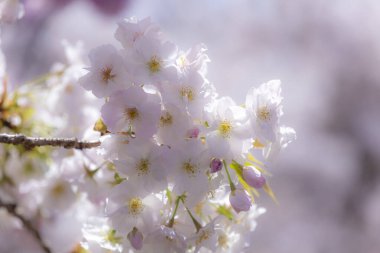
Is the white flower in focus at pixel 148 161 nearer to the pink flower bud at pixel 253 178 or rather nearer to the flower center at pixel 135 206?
the flower center at pixel 135 206

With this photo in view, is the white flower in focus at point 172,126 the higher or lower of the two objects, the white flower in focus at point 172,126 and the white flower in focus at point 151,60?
the lower

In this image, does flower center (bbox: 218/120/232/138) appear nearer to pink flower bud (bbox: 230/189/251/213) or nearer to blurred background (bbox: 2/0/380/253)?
pink flower bud (bbox: 230/189/251/213)

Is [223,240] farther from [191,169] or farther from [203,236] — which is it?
[191,169]

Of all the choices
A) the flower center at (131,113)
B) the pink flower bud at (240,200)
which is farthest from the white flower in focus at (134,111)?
the pink flower bud at (240,200)

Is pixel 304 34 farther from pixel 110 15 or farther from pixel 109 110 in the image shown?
pixel 109 110

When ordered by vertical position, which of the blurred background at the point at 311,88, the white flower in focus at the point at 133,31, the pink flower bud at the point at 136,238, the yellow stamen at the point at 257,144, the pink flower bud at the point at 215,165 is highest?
the blurred background at the point at 311,88

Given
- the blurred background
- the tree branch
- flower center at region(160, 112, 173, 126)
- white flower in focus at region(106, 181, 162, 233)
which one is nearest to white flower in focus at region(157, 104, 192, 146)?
flower center at region(160, 112, 173, 126)
